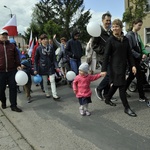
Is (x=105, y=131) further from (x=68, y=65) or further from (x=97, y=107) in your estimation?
(x=68, y=65)

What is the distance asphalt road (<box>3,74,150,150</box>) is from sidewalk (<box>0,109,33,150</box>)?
0.09 m

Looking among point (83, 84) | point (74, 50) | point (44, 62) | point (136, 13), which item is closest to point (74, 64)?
point (74, 50)

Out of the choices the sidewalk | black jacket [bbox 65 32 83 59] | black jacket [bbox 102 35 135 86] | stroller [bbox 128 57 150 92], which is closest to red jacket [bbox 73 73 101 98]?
black jacket [bbox 102 35 135 86]

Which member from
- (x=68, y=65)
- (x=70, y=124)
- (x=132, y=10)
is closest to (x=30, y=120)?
(x=70, y=124)

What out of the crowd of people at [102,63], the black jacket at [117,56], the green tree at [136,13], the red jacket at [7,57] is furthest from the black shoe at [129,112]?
the green tree at [136,13]

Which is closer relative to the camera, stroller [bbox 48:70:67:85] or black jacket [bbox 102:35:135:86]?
black jacket [bbox 102:35:135:86]

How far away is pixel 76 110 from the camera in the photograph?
573 centimetres

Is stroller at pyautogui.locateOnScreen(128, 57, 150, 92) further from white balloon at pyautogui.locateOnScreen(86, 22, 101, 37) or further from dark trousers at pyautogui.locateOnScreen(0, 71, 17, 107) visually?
dark trousers at pyautogui.locateOnScreen(0, 71, 17, 107)

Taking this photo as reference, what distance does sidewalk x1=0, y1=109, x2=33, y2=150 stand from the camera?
4000 millimetres

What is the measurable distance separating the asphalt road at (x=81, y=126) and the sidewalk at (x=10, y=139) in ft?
0.31

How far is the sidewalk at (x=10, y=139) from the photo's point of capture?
13.1 feet

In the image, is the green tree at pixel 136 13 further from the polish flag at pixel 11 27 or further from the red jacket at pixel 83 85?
the red jacket at pixel 83 85

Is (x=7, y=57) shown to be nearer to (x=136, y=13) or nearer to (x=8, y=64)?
(x=8, y=64)

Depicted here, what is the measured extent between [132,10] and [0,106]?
2125cm
